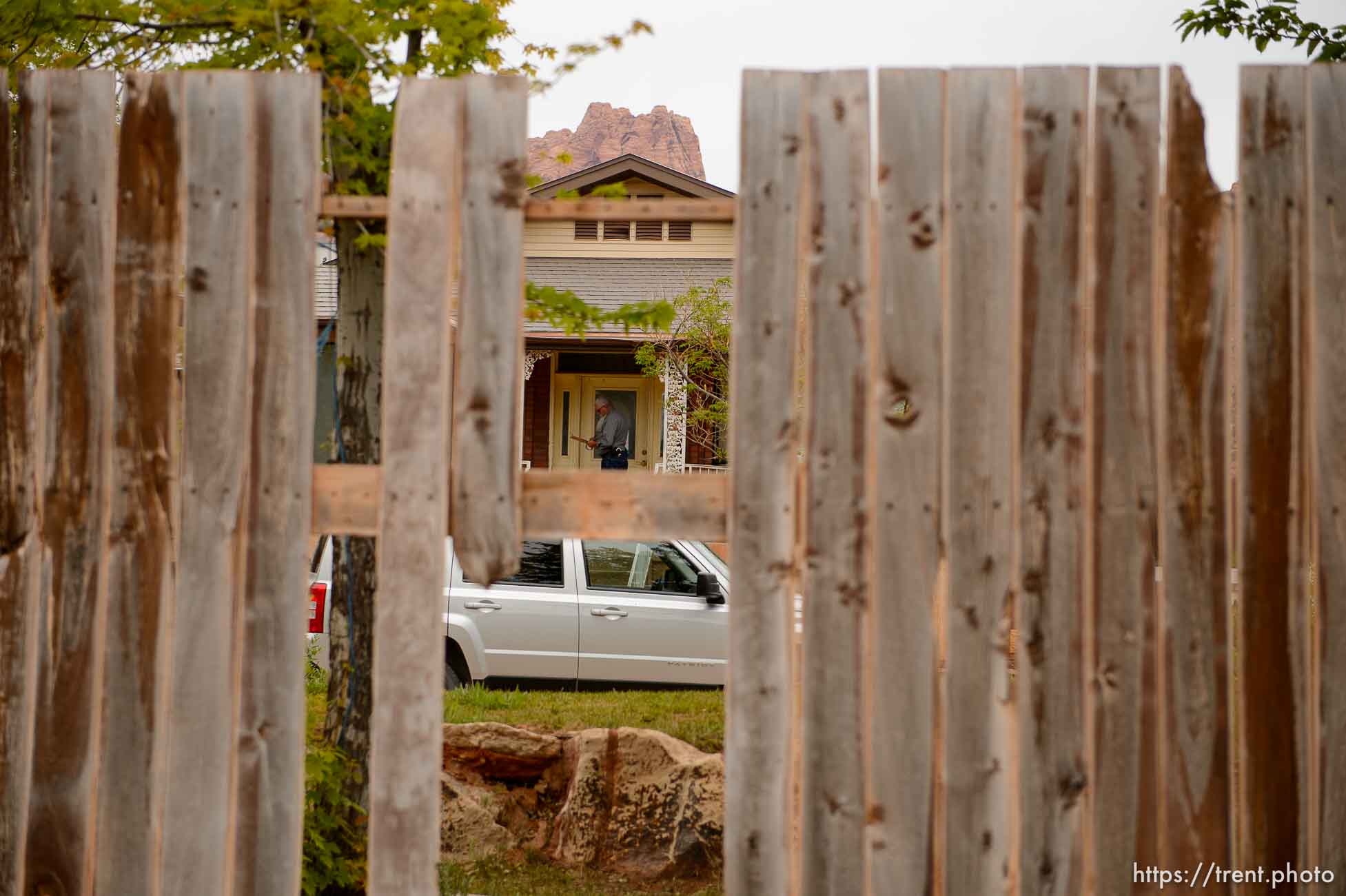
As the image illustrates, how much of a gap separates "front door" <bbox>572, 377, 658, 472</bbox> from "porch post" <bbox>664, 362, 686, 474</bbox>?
2.19m

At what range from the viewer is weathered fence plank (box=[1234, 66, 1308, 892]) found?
112 inches

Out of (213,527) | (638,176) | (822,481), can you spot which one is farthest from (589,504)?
(638,176)

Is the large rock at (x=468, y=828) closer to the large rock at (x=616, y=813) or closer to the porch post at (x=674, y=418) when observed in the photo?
the large rock at (x=616, y=813)

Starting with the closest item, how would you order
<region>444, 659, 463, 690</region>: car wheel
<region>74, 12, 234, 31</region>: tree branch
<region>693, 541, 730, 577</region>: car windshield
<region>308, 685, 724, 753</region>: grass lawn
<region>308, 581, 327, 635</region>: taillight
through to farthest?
1. <region>74, 12, 234, 31</region>: tree branch
2. <region>308, 685, 724, 753</region>: grass lawn
3. <region>308, 581, 327, 635</region>: taillight
4. <region>444, 659, 463, 690</region>: car wheel
5. <region>693, 541, 730, 577</region>: car windshield

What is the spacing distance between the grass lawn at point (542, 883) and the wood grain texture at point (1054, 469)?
2660mm

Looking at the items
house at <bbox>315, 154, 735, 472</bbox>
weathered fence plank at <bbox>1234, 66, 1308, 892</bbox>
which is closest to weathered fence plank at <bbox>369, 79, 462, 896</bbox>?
weathered fence plank at <bbox>1234, 66, 1308, 892</bbox>

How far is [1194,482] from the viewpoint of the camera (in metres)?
2.84

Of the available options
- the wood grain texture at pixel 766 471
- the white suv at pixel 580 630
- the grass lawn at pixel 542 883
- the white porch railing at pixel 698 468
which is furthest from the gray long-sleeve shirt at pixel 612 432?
the wood grain texture at pixel 766 471

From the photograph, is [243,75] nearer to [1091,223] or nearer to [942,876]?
[1091,223]

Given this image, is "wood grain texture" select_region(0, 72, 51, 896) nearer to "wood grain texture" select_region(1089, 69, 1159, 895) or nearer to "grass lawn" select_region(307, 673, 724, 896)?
"grass lawn" select_region(307, 673, 724, 896)

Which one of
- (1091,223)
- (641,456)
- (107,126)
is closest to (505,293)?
(107,126)

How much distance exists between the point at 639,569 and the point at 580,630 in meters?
0.67

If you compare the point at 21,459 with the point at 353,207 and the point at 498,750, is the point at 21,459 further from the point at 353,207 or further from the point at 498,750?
the point at 498,750

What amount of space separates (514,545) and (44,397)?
133cm
